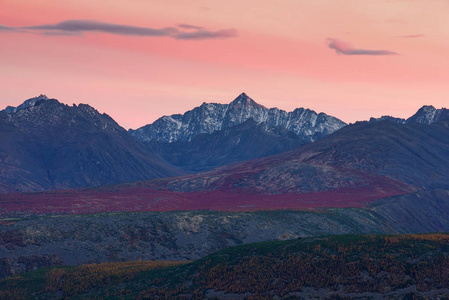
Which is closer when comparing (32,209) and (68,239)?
(68,239)

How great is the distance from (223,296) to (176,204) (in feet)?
402

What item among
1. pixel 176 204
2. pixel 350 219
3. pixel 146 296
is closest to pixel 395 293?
pixel 146 296

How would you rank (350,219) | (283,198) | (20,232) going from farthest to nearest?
1. (283,198)
2. (350,219)
3. (20,232)

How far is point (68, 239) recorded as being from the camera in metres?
97.4

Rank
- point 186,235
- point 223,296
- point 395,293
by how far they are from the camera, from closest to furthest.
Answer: point 395,293
point 223,296
point 186,235

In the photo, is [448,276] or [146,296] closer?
[448,276]

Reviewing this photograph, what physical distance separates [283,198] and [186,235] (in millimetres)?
87553

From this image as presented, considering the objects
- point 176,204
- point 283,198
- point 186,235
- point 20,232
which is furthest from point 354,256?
point 283,198

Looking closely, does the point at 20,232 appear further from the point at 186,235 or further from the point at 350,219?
the point at 350,219

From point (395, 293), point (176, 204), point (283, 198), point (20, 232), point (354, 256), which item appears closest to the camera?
point (395, 293)

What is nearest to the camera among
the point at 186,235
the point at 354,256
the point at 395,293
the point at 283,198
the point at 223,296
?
the point at 395,293

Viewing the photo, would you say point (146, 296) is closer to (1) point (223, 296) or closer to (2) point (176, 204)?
(1) point (223, 296)

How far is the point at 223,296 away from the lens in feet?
181

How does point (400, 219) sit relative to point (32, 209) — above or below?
below
